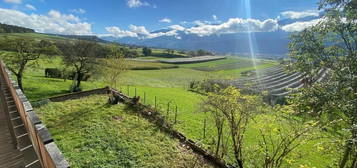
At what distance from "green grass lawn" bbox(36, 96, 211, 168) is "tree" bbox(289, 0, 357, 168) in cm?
477

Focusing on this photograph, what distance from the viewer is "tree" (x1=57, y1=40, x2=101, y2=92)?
19125 mm

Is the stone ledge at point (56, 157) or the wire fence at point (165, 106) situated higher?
the stone ledge at point (56, 157)

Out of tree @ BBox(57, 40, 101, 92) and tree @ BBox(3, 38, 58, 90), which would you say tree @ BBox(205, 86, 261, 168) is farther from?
tree @ BBox(3, 38, 58, 90)

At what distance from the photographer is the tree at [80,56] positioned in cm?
1912

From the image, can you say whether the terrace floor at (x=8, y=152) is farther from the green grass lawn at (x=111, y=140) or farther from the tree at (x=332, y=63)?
the tree at (x=332, y=63)

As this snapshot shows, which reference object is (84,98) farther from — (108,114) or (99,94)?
(108,114)

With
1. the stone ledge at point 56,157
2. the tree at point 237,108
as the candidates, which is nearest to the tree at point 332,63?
the tree at point 237,108

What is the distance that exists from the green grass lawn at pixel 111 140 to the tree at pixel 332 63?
4771mm

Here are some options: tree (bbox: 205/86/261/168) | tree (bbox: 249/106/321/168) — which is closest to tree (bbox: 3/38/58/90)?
tree (bbox: 205/86/261/168)

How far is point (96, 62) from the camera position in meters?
20.1

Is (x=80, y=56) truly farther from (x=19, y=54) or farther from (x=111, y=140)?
(x=111, y=140)

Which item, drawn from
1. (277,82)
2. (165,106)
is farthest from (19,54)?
(277,82)

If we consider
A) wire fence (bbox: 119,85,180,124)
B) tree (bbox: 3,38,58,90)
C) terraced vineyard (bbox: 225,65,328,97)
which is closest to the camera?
terraced vineyard (bbox: 225,65,328,97)

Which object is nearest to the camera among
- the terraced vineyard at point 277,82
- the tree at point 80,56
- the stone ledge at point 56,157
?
the stone ledge at point 56,157
